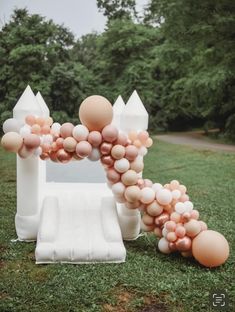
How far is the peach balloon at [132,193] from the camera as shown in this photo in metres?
3.91

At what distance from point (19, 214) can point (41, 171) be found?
1.85 ft

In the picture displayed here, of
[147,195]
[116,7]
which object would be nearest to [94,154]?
[147,195]

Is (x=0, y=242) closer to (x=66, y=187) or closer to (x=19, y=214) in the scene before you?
(x=19, y=214)

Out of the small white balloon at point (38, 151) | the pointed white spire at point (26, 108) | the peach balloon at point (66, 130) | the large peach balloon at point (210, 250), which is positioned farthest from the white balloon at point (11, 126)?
the large peach balloon at point (210, 250)

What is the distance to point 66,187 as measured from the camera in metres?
4.84

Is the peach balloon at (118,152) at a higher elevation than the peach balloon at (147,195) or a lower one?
higher

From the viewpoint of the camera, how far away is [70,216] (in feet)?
13.7

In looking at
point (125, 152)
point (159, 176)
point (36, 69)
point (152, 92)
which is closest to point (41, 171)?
point (125, 152)

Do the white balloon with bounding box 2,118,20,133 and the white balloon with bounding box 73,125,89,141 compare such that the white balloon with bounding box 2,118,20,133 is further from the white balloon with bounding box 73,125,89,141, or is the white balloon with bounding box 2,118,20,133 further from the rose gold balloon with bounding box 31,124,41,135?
the white balloon with bounding box 73,125,89,141

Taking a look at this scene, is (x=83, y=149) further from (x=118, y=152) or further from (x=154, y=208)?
(x=154, y=208)

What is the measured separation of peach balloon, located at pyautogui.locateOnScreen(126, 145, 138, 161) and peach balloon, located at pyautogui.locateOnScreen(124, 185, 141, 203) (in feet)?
0.83

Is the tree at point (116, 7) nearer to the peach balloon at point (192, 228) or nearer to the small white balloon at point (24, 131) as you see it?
the small white balloon at point (24, 131)

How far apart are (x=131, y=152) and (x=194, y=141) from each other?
10.1m

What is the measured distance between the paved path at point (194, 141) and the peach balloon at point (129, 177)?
8.19 m
